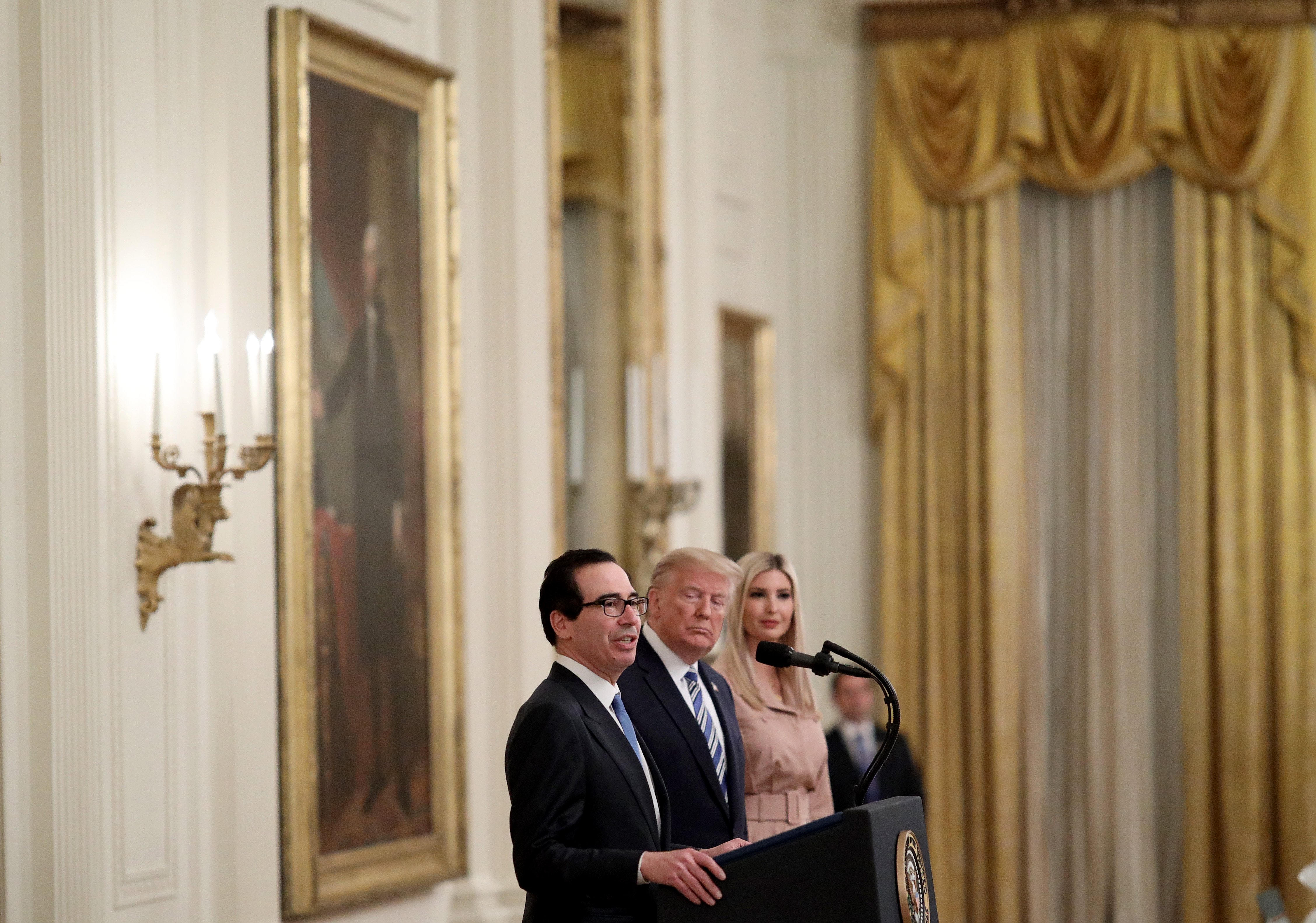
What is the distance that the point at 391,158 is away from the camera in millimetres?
4680

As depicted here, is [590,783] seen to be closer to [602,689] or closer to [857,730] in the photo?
[602,689]

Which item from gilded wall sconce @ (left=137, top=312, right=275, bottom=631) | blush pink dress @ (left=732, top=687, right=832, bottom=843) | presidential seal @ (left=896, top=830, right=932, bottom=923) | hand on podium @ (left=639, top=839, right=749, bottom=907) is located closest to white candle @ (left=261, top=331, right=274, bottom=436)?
gilded wall sconce @ (left=137, top=312, right=275, bottom=631)

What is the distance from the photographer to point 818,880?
2.56 m

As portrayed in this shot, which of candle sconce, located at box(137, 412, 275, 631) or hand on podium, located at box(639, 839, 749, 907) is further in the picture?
candle sconce, located at box(137, 412, 275, 631)

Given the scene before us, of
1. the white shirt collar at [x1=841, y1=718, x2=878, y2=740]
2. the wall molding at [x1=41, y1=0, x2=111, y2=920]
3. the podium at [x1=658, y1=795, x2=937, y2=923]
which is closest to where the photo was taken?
the podium at [x1=658, y1=795, x2=937, y2=923]

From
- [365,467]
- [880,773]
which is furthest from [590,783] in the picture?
[880,773]

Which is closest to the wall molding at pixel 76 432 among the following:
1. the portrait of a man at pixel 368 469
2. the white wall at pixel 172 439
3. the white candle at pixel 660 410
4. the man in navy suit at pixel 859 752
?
the white wall at pixel 172 439

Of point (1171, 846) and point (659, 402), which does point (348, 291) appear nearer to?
point (659, 402)

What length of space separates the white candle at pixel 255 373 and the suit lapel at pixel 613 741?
133 cm

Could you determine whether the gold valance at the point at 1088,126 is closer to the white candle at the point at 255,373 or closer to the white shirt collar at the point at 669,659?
the white candle at the point at 255,373

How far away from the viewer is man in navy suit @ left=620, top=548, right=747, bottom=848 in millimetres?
3178

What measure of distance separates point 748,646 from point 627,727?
3.20 ft

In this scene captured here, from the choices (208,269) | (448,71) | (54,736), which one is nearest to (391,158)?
(448,71)

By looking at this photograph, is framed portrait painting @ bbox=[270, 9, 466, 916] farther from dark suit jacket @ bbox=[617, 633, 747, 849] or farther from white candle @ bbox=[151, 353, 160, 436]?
dark suit jacket @ bbox=[617, 633, 747, 849]
